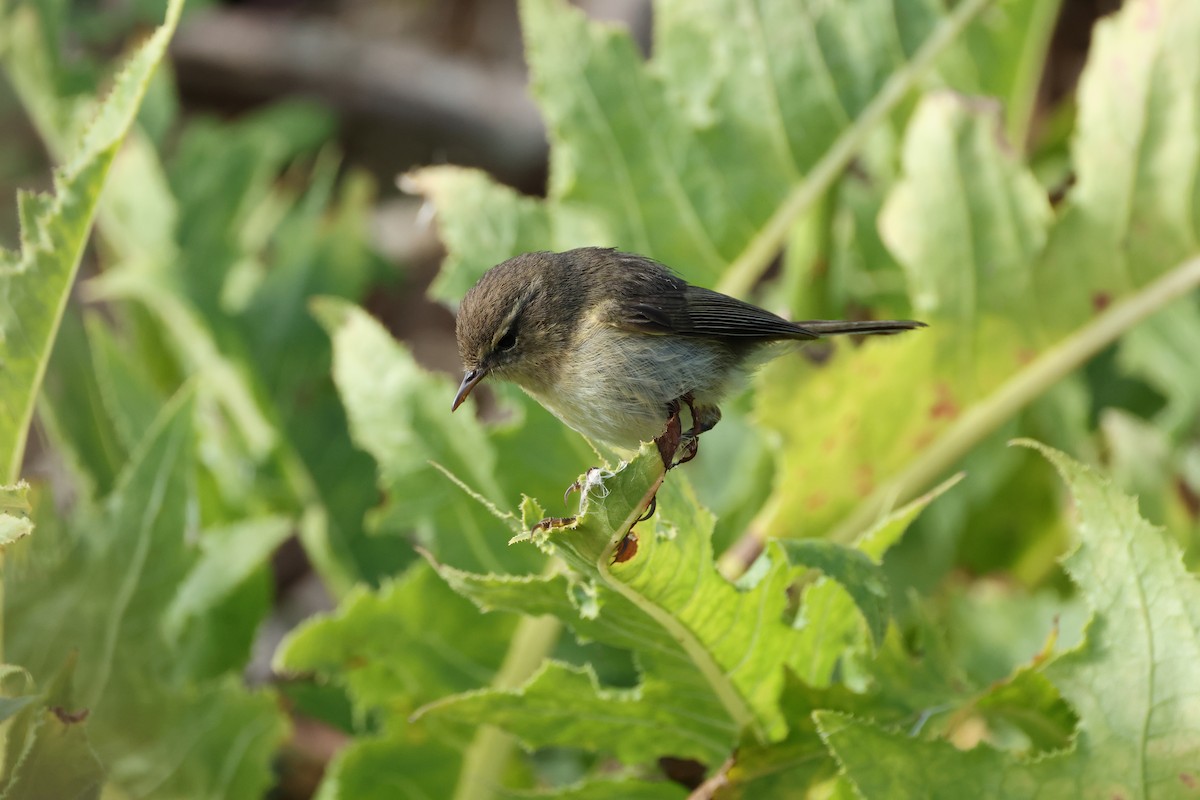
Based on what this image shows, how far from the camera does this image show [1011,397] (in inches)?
113

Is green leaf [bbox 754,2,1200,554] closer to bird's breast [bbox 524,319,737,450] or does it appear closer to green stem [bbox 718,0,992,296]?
green stem [bbox 718,0,992,296]

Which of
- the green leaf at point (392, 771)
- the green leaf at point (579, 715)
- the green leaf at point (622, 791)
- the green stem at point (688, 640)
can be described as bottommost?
the green leaf at point (392, 771)

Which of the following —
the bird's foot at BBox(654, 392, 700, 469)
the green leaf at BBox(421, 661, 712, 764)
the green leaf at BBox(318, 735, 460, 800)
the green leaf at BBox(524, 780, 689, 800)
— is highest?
the bird's foot at BBox(654, 392, 700, 469)

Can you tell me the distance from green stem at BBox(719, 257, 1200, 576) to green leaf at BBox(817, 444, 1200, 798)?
842mm

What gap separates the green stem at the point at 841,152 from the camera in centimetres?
291

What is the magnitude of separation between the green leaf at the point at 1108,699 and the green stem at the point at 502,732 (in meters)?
0.90

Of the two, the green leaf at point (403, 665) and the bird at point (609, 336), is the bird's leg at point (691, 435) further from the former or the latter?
the green leaf at point (403, 665)

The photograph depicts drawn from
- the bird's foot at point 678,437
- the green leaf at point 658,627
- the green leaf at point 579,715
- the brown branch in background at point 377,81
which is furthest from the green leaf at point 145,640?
the brown branch in background at point 377,81

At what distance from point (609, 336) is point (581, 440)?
25.2 inches

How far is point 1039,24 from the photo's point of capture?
342cm

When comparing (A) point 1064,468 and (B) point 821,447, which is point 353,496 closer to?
(B) point 821,447

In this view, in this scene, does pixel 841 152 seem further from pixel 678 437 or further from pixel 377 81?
pixel 377 81

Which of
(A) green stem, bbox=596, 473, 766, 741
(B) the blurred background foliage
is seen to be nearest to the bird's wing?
(B) the blurred background foliage

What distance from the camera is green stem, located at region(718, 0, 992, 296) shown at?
2.91 m
